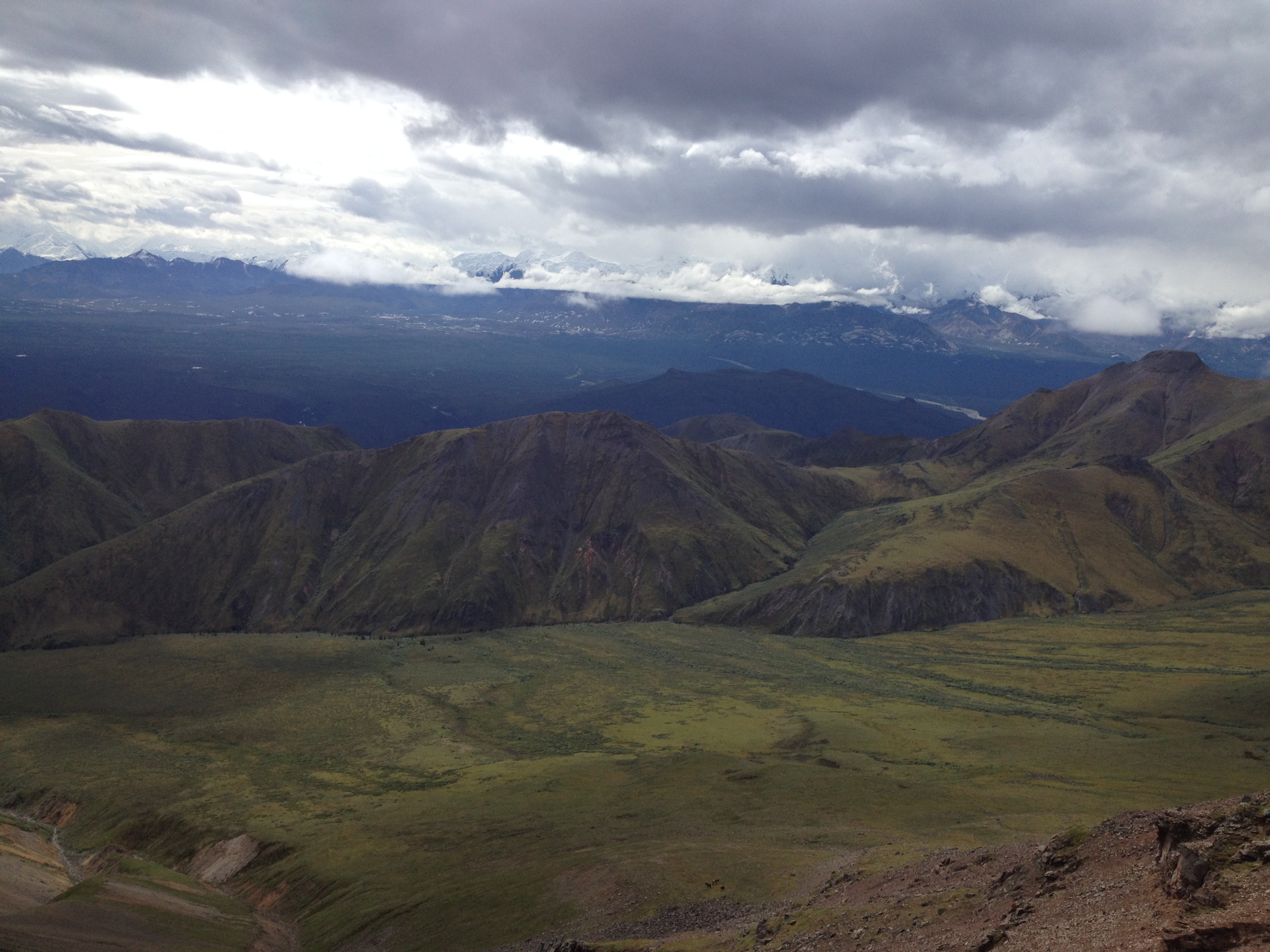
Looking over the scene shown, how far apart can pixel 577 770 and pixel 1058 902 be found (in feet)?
274

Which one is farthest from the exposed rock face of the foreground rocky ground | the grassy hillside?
the foreground rocky ground

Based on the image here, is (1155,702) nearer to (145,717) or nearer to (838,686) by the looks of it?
(838,686)

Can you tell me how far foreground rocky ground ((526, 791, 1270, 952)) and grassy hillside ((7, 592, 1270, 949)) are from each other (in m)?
9.66

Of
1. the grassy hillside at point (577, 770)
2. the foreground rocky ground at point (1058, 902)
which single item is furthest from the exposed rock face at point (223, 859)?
the foreground rocky ground at point (1058, 902)

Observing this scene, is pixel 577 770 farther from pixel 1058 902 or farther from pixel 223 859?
pixel 1058 902

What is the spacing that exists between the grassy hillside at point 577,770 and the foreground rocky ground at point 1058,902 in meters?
9.66

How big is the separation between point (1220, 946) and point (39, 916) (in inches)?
2932

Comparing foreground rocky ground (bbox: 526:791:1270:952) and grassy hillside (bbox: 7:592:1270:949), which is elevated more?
foreground rocky ground (bbox: 526:791:1270:952)

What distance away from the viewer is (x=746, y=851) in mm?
77000

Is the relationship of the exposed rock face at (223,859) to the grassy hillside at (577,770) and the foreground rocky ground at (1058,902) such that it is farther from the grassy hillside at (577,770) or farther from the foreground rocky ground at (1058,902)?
the foreground rocky ground at (1058,902)

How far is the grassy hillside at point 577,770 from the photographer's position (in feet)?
253

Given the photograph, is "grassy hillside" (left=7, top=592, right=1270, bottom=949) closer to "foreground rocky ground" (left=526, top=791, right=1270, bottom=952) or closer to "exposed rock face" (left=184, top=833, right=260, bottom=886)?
"exposed rock face" (left=184, top=833, right=260, bottom=886)

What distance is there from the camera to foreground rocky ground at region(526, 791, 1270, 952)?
34.9 meters

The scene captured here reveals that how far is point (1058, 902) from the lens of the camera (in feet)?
139
